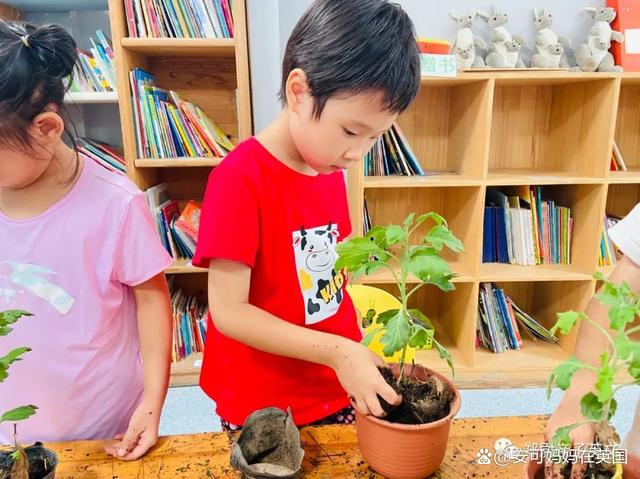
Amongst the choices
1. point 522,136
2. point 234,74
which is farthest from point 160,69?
point 522,136

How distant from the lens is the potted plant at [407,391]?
638 millimetres

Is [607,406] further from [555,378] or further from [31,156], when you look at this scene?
[31,156]

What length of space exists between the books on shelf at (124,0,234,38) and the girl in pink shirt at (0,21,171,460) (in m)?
1.30

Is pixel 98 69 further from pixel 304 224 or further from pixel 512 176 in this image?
pixel 512 176

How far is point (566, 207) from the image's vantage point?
2.34 meters

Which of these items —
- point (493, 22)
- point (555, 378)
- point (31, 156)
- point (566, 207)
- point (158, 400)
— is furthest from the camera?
point (566, 207)

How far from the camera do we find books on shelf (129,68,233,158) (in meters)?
2.01

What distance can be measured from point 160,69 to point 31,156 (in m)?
1.65

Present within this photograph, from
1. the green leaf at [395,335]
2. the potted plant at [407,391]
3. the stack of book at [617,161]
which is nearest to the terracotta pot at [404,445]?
the potted plant at [407,391]

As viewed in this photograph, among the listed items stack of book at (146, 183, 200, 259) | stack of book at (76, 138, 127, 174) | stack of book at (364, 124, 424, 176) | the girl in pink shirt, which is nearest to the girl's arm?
the girl in pink shirt

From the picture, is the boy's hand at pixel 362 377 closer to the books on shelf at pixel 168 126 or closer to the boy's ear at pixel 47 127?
the boy's ear at pixel 47 127

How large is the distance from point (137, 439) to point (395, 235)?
527mm

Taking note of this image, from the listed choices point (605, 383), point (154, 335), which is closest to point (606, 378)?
point (605, 383)

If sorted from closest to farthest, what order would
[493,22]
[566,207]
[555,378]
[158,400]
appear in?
[555,378] < [158,400] < [493,22] < [566,207]
